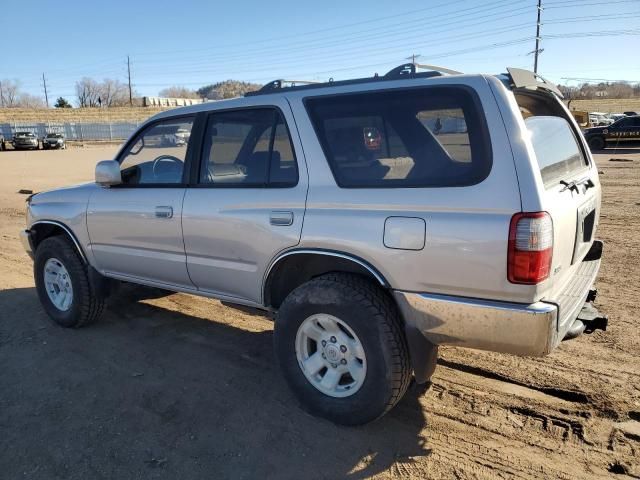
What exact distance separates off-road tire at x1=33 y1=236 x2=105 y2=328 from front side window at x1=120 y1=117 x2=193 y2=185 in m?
0.98

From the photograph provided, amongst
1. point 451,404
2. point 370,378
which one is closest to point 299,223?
point 370,378

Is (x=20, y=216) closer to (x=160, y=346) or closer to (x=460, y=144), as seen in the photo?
(x=160, y=346)

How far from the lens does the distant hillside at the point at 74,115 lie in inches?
2761

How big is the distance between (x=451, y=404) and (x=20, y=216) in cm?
1055

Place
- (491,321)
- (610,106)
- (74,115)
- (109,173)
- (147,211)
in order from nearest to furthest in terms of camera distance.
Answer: (491,321), (147,211), (109,173), (610,106), (74,115)

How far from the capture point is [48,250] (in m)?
Answer: 4.74

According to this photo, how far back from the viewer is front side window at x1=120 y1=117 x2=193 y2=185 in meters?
3.93

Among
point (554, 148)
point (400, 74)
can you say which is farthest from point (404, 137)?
point (554, 148)

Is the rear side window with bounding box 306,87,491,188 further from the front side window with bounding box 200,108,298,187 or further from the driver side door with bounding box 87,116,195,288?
the driver side door with bounding box 87,116,195,288

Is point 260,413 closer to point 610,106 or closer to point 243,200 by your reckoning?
point 243,200

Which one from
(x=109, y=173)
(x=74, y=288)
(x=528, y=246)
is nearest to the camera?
(x=528, y=246)

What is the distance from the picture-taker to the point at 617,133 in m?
24.8

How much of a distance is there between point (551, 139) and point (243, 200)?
200cm

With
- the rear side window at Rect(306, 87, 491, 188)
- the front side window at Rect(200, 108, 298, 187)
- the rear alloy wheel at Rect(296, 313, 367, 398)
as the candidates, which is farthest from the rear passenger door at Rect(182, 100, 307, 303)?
the rear alloy wheel at Rect(296, 313, 367, 398)
